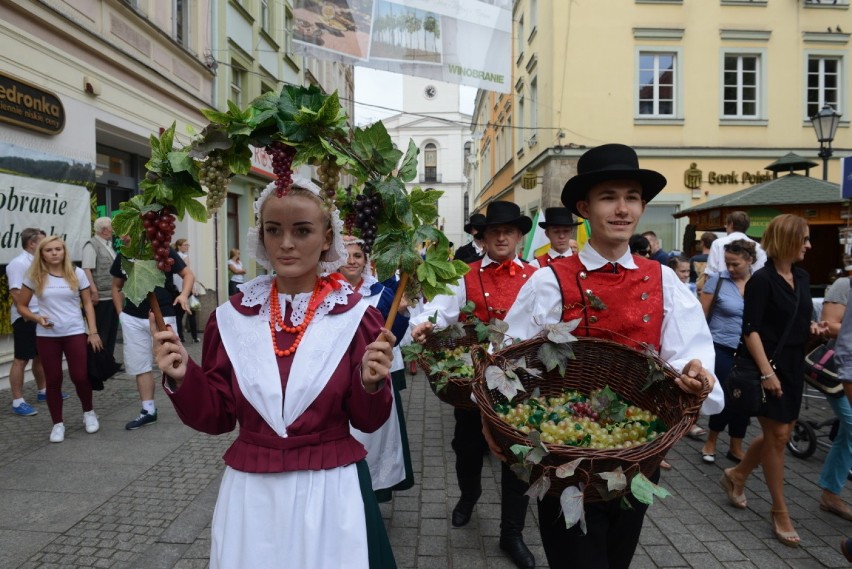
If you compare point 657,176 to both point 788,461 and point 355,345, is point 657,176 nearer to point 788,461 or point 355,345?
point 355,345

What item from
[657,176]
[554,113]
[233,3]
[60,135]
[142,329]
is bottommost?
[142,329]

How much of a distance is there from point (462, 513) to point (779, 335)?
2.31m

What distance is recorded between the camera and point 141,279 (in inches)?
72.7

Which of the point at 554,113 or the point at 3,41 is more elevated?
the point at 554,113

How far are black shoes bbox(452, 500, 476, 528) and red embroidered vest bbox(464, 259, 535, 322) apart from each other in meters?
1.21

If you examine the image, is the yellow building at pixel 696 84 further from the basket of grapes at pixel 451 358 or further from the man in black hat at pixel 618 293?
the man in black hat at pixel 618 293

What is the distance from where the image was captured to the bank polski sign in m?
6.95

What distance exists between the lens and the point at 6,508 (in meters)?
3.83

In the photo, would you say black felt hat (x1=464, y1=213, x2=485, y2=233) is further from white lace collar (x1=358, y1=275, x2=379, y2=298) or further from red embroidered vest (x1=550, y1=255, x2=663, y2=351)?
red embroidered vest (x1=550, y1=255, x2=663, y2=351)

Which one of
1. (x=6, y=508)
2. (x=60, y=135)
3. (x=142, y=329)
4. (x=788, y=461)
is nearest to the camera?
(x=6, y=508)

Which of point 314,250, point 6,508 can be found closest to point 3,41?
point 6,508

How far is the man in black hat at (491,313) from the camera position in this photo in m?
3.28

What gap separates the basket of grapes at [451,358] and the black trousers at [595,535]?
89 cm

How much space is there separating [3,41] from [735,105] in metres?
17.0
